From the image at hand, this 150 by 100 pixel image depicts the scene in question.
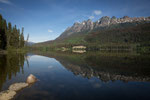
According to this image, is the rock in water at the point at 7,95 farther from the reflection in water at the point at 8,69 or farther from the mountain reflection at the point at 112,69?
the mountain reflection at the point at 112,69

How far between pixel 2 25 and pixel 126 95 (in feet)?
305

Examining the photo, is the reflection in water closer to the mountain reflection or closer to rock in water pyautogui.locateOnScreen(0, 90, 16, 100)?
rock in water pyautogui.locateOnScreen(0, 90, 16, 100)

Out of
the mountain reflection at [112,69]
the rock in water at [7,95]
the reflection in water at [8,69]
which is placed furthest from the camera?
A: the mountain reflection at [112,69]

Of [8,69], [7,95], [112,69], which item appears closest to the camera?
[7,95]

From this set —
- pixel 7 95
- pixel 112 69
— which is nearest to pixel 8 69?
pixel 7 95

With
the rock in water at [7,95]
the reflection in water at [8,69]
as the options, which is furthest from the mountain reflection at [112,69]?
the rock in water at [7,95]

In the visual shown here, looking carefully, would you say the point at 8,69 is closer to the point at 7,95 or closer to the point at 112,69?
the point at 7,95

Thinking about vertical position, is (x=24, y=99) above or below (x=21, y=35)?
below

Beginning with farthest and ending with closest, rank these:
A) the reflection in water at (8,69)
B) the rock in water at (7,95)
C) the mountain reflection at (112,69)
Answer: the mountain reflection at (112,69) < the reflection in water at (8,69) < the rock in water at (7,95)

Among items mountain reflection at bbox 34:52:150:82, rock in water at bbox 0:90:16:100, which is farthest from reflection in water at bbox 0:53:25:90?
mountain reflection at bbox 34:52:150:82

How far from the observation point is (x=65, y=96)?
12453mm

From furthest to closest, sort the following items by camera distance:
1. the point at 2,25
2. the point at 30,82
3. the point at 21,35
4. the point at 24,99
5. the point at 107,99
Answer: the point at 21,35, the point at 2,25, the point at 30,82, the point at 107,99, the point at 24,99

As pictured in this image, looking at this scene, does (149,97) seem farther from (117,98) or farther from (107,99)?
(107,99)

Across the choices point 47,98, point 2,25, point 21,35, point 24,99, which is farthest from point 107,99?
point 21,35
